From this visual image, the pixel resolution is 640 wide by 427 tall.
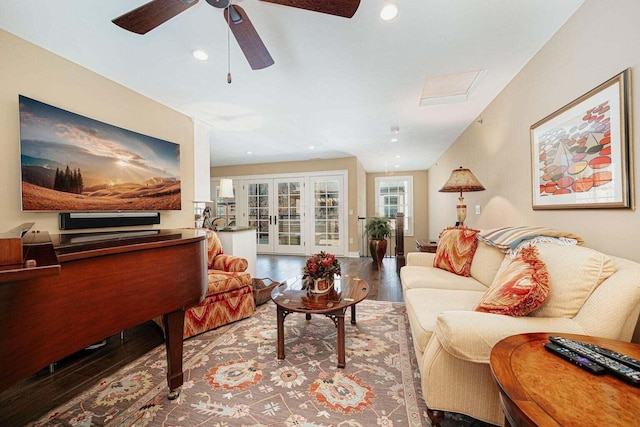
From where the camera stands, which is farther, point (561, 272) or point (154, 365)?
point (154, 365)

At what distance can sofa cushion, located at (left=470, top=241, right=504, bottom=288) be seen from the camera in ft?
6.57

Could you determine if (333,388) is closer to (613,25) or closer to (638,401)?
(638,401)

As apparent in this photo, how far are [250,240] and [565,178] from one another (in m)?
3.63

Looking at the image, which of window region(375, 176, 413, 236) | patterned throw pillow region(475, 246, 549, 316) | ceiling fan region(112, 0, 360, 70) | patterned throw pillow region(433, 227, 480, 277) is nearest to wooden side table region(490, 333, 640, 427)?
patterned throw pillow region(475, 246, 549, 316)

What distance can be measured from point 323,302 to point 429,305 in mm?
743

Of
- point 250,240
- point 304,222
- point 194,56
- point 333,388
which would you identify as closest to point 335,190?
point 304,222

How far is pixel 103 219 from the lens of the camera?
235cm

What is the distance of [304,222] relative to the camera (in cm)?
630

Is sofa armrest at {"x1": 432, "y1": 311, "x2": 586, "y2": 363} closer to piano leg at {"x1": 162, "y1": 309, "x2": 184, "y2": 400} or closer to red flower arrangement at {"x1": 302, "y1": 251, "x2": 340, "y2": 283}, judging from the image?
red flower arrangement at {"x1": 302, "y1": 251, "x2": 340, "y2": 283}

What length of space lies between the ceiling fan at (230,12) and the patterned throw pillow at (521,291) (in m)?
1.59

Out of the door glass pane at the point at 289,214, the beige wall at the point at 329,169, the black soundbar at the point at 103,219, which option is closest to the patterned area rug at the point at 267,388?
the black soundbar at the point at 103,219

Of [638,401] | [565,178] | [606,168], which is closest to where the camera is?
[638,401]

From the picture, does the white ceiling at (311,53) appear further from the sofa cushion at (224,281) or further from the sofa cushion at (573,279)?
the sofa cushion at (224,281)

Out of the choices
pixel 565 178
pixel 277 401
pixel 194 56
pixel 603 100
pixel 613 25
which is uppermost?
pixel 194 56
